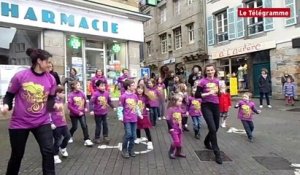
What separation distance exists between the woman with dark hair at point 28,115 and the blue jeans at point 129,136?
2.52 meters

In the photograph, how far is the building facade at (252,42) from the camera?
65.9 ft

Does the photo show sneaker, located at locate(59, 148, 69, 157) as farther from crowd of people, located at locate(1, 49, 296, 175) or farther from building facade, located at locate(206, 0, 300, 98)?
building facade, located at locate(206, 0, 300, 98)

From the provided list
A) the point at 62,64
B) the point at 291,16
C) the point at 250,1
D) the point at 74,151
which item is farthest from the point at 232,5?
the point at 74,151

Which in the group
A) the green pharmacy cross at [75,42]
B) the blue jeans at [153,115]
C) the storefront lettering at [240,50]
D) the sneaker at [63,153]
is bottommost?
the sneaker at [63,153]

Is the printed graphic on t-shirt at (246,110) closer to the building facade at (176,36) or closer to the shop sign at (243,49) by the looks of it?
the shop sign at (243,49)

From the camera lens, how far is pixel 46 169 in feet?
14.9

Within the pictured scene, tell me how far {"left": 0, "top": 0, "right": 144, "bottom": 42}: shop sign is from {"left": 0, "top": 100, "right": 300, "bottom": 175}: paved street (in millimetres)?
4024

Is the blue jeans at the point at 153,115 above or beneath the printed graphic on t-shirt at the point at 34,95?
beneath

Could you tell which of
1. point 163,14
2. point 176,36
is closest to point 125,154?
point 176,36

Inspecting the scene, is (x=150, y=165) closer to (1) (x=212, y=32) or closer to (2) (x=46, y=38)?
(2) (x=46, y=38)

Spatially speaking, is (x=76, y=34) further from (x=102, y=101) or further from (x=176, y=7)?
(x=176, y=7)

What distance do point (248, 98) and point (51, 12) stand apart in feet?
24.7

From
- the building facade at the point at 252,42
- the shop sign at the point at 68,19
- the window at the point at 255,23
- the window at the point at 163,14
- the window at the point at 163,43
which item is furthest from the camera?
the window at the point at 163,43

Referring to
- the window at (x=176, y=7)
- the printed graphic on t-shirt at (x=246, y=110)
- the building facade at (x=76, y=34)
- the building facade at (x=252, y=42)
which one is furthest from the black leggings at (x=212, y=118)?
the window at (x=176, y=7)
